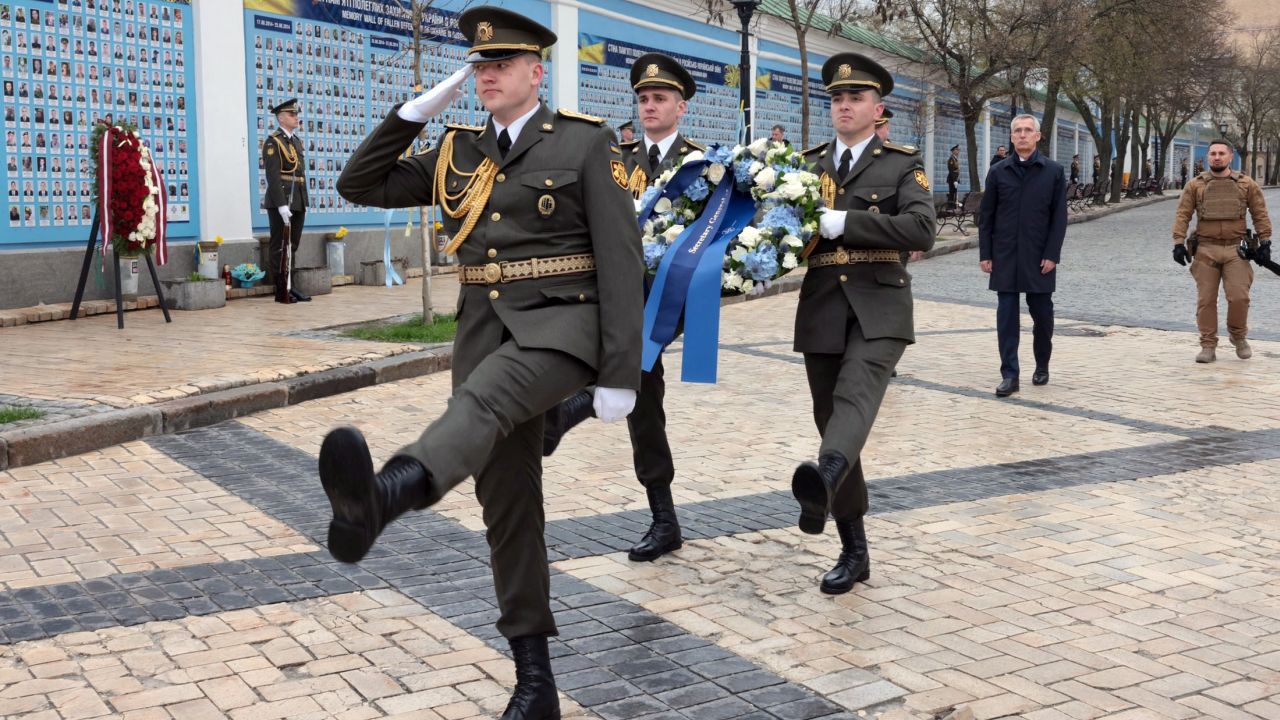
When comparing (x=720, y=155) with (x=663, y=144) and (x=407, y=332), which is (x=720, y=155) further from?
(x=407, y=332)

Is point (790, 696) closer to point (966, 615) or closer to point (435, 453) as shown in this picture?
point (966, 615)

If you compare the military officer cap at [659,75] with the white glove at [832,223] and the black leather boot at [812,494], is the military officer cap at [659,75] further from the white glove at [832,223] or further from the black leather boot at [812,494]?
A: the black leather boot at [812,494]

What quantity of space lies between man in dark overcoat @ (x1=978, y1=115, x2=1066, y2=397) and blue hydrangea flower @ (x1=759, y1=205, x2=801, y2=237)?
5.49 meters

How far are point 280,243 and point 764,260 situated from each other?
10736mm

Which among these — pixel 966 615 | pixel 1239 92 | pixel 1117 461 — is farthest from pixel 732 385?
pixel 1239 92

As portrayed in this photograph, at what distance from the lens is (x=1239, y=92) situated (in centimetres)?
6762

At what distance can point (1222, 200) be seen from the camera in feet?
37.7

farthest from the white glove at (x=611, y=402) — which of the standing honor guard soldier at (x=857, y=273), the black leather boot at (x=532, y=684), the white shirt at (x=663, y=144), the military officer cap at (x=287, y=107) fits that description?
the military officer cap at (x=287, y=107)

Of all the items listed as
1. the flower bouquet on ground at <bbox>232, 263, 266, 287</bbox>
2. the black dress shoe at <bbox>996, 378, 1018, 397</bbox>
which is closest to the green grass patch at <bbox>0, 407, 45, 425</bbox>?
the black dress shoe at <bbox>996, 378, 1018, 397</bbox>

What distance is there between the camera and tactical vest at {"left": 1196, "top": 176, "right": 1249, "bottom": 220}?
37.6 feet

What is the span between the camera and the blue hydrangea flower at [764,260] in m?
5.02

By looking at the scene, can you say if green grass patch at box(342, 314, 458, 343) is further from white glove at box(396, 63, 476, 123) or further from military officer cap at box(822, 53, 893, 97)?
white glove at box(396, 63, 476, 123)

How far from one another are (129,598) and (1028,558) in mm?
3543

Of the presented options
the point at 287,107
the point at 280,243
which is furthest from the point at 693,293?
the point at 287,107
